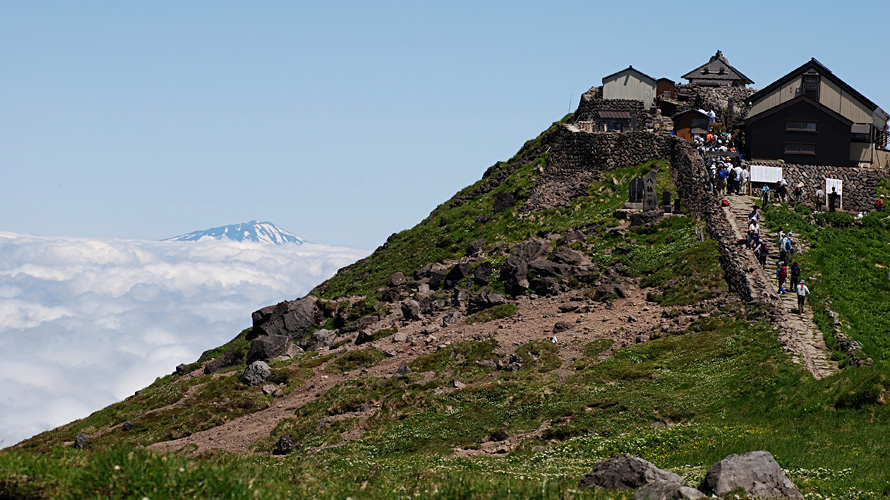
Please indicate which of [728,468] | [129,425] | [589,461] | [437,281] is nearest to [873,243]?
[437,281]

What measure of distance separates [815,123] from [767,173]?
8.61 metres

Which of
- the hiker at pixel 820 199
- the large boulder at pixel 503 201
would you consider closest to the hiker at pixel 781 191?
the hiker at pixel 820 199

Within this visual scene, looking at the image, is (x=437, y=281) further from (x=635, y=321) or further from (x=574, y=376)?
(x=574, y=376)

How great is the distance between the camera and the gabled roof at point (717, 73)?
102188mm

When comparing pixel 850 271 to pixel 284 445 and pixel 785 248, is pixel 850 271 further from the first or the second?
pixel 284 445

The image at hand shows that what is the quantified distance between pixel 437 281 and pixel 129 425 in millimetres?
24935

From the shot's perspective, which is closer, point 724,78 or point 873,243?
point 873,243

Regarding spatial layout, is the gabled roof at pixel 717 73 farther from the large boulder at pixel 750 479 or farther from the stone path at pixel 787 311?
the large boulder at pixel 750 479

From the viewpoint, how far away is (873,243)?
5881cm

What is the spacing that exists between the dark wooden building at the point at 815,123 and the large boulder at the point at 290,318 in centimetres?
3795

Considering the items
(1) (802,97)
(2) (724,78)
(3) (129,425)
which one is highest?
(2) (724,78)

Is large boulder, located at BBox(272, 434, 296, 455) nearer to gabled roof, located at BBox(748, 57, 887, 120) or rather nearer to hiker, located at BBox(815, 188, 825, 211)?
hiker, located at BBox(815, 188, 825, 211)

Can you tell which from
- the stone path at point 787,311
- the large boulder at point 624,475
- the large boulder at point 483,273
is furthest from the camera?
the large boulder at point 483,273

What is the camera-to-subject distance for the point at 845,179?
69.6 m
